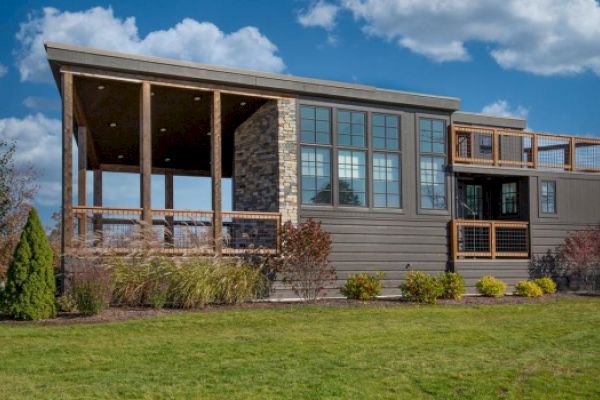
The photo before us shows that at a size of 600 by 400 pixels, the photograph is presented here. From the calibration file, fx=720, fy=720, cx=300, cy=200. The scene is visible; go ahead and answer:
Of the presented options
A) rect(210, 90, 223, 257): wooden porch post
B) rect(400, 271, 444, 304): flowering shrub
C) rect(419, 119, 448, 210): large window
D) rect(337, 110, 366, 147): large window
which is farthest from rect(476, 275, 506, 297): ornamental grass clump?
rect(210, 90, 223, 257): wooden porch post

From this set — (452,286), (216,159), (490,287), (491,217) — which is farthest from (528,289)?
(216,159)

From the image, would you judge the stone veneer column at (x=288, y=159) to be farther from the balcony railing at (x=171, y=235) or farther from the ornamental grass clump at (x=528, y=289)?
the ornamental grass clump at (x=528, y=289)

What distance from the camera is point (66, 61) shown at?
1427cm

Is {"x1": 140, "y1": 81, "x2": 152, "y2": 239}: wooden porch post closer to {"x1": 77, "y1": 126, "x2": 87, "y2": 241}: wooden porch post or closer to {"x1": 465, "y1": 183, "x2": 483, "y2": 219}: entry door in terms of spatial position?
{"x1": 77, "y1": 126, "x2": 87, "y2": 241}: wooden porch post

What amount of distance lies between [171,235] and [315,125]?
14.8 ft

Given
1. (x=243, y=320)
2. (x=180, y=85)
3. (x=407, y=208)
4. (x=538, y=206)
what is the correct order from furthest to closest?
1. (x=538, y=206)
2. (x=407, y=208)
3. (x=180, y=85)
4. (x=243, y=320)

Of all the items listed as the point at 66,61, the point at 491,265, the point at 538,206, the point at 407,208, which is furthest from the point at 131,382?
the point at 538,206

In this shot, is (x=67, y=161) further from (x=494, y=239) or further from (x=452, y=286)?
(x=494, y=239)

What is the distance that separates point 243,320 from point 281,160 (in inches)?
204

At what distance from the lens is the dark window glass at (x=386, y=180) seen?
58.7 ft

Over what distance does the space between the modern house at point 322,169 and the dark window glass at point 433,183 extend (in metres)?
0.03

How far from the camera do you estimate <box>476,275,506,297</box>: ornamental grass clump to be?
1758 centimetres

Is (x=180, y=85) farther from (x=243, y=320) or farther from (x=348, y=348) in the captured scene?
(x=348, y=348)

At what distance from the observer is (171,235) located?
1499cm
